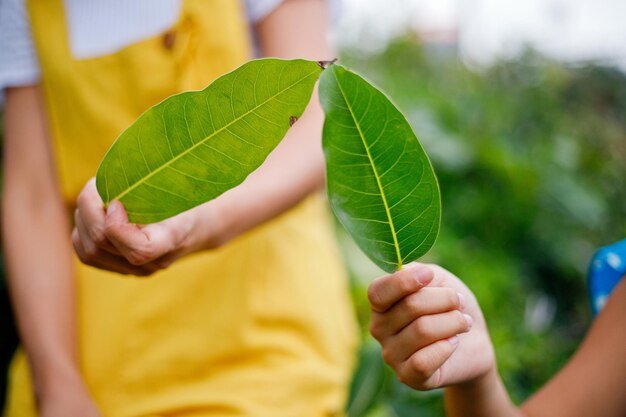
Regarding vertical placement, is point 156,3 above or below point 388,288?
above

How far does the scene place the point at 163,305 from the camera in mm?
782

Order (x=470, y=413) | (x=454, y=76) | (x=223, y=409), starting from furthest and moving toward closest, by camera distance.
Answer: (x=454, y=76) < (x=223, y=409) < (x=470, y=413)

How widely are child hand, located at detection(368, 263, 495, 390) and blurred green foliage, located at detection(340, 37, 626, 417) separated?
522 mm

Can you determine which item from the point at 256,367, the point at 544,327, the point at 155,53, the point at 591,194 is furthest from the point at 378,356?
the point at 591,194

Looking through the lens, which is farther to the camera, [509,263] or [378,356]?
[509,263]

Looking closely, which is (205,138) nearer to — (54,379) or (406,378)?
(406,378)

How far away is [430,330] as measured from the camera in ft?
1.53

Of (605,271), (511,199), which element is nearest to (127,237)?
(605,271)

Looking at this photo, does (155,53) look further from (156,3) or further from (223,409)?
(223,409)

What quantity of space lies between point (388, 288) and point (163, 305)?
411 millimetres

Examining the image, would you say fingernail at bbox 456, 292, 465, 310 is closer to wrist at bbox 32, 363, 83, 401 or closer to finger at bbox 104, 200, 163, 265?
finger at bbox 104, 200, 163, 265

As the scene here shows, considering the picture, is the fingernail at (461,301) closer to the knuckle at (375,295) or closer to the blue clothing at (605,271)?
the knuckle at (375,295)

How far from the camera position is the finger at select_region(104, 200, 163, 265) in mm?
482

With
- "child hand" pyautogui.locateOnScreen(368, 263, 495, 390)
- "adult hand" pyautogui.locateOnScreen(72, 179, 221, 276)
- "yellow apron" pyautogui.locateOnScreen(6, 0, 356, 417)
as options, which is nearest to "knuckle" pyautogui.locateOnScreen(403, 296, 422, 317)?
"child hand" pyautogui.locateOnScreen(368, 263, 495, 390)
